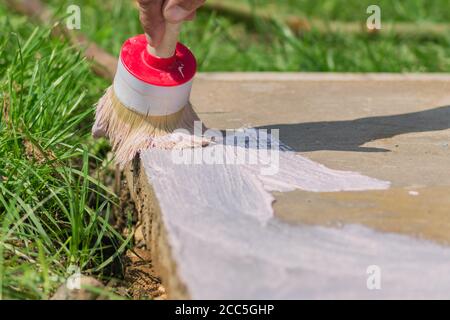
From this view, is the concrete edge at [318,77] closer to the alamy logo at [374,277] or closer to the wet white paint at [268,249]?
the wet white paint at [268,249]

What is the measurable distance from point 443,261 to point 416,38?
2.86 meters

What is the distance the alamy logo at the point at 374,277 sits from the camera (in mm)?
1715

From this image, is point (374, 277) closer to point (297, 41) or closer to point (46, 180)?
point (46, 180)

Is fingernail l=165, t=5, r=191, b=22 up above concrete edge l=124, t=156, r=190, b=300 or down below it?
above

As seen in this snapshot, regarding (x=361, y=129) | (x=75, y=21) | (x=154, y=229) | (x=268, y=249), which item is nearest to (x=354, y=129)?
(x=361, y=129)

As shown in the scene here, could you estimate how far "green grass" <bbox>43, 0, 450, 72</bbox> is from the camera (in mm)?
3932

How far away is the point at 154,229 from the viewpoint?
2100mm

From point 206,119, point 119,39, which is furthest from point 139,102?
point 119,39

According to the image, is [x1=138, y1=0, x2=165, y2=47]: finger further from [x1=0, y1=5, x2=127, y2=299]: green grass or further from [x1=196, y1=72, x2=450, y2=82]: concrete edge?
[x1=196, y1=72, x2=450, y2=82]: concrete edge

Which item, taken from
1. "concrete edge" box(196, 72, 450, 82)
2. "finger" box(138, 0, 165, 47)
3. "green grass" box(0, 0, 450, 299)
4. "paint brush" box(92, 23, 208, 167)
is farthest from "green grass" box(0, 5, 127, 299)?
"concrete edge" box(196, 72, 450, 82)

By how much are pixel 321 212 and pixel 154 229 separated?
0.40 meters

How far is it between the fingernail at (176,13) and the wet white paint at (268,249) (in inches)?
15.9

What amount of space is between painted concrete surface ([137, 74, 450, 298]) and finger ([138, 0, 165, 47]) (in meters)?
0.32

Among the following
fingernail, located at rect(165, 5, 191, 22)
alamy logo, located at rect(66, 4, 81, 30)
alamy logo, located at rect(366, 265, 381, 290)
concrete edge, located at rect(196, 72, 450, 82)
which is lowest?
alamy logo, located at rect(366, 265, 381, 290)
